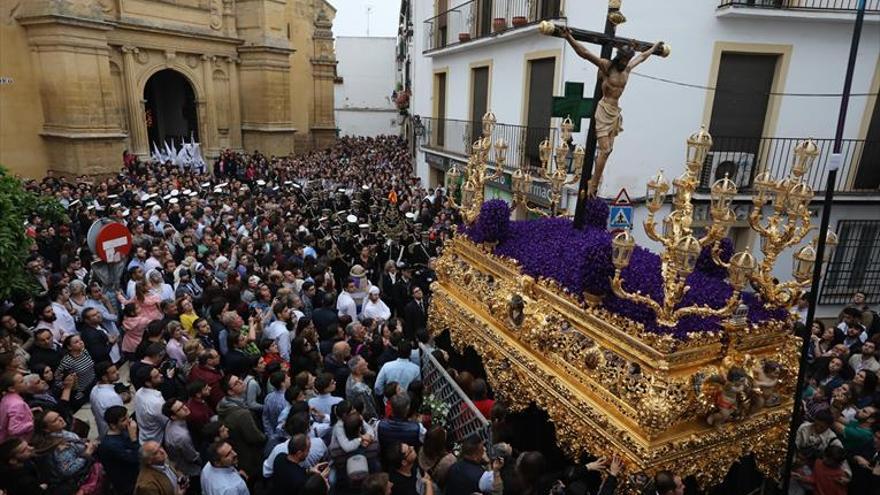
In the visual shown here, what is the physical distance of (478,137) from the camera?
15992 mm

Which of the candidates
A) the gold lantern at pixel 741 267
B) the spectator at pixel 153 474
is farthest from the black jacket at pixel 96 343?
the gold lantern at pixel 741 267

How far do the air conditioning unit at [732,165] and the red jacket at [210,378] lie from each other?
980 centimetres

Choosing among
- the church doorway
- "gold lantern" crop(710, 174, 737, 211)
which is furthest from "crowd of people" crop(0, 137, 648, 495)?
the church doorway

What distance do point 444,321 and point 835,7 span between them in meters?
9.57

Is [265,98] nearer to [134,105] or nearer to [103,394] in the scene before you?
[134,105]

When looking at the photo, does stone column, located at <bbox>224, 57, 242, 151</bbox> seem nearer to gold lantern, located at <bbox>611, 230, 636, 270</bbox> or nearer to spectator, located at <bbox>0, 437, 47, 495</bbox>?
spectator, located at <bbox>0, 437, 47, 495</bbox>

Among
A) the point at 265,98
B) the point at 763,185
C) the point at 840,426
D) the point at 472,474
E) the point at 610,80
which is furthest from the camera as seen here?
the point at 265,98

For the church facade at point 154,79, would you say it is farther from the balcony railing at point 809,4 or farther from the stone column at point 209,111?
the balcony railing at point 809,4

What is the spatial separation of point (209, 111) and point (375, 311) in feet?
67.3

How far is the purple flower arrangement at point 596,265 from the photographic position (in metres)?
4.99

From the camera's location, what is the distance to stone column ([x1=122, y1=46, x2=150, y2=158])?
2055 centimetres

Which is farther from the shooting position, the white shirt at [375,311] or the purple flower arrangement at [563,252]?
the white shirt at [375,311]

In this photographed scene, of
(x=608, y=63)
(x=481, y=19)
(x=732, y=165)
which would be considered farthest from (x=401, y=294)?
(x=481, y=19)

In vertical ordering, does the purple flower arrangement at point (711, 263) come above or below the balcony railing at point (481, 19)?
below
